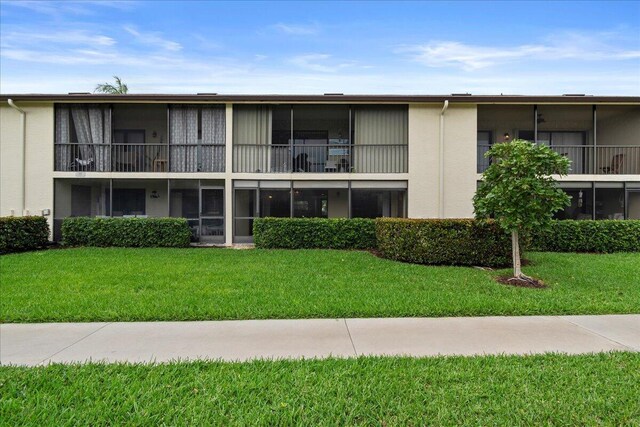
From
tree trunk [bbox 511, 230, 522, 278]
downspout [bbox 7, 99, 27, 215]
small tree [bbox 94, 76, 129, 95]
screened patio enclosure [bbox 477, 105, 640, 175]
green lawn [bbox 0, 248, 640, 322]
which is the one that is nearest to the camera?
green lawn [bbox 0, 248, 640, 322]

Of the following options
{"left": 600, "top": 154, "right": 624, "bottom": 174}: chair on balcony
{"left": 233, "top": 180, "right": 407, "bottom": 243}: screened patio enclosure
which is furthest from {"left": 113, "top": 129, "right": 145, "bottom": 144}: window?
{"left": 600, "top": 154, "right": 624, "bottom": 174}: chair on balcony

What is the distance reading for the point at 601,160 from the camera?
47.7 ft

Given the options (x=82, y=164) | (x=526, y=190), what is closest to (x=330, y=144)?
(x=526, y=190)

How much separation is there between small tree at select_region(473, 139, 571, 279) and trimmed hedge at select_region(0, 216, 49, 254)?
1389cm

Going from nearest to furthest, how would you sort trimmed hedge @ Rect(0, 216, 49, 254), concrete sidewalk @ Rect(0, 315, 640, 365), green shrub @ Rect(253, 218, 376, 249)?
concrete sidewalk @ Rect(0, 315, 640, 365) → trimmed hedge @ Rect(0, 216, 49, 254) → green shrub @ Rect(253, 218, 376, 249)

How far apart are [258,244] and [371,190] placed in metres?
5.08

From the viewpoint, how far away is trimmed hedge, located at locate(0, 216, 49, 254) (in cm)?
1047

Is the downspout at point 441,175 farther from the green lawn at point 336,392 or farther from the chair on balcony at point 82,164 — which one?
the chair on balcony at point 82,164

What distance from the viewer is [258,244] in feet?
38.8

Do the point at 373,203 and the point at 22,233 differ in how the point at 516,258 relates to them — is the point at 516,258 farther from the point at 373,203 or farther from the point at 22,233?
the point at 22,233

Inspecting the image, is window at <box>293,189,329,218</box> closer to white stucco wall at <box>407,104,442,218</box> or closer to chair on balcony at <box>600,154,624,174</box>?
white stucco wall at <box>407,104,442,218</box>

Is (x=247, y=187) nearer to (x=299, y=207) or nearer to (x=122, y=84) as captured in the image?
(x=299, y=207)

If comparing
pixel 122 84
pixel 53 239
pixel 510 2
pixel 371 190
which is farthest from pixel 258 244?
pixel 122 84

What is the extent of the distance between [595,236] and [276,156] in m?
11.7
